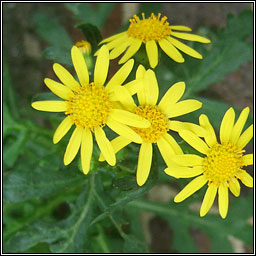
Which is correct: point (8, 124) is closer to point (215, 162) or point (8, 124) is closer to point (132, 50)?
point (132, 50)

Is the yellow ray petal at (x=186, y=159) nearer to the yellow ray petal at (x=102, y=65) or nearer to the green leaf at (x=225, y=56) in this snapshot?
the yellow ray petal at (x=102, y=65)

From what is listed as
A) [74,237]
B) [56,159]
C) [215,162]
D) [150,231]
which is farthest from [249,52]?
[150,231]

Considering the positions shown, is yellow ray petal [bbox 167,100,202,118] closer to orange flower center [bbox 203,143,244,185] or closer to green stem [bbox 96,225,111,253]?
orange flower center [bbox 203,143,244,185]

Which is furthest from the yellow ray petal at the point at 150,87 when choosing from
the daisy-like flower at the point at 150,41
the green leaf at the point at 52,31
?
the green leaf at the point at 52,31

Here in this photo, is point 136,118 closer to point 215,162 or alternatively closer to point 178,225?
point 215,162

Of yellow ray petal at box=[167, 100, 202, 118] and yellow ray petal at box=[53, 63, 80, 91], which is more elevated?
yellow ray petal at box=[53, 63, 80, 91]

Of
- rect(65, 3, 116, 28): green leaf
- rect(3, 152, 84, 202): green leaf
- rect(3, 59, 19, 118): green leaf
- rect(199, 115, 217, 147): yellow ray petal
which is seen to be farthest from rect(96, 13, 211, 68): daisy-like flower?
rect(3, 59, 19, 118): green leaf
